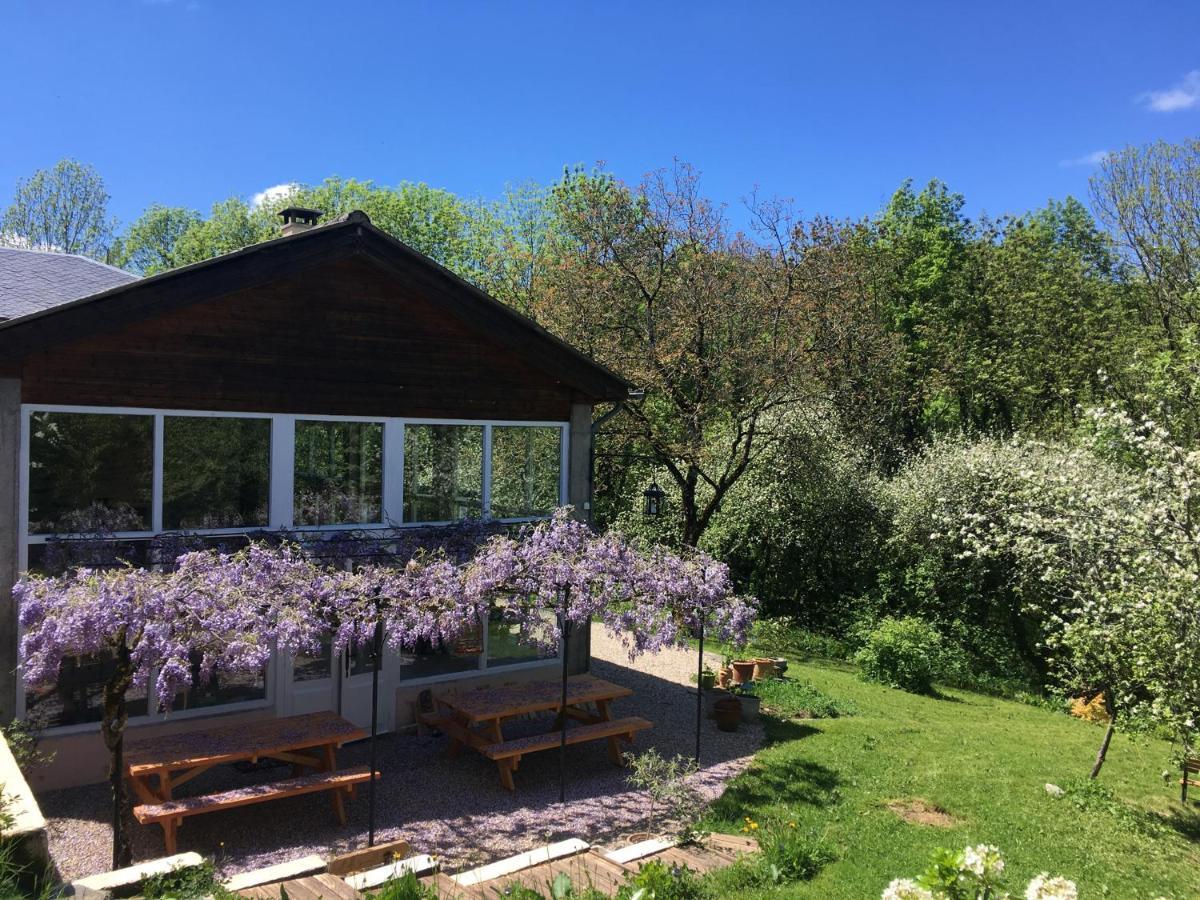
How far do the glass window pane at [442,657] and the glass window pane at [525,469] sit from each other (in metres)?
1.83

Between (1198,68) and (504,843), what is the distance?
21.6m

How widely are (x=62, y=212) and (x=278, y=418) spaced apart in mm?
40983

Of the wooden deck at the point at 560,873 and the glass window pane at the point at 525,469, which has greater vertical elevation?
the glass window pane at the point at 525,469

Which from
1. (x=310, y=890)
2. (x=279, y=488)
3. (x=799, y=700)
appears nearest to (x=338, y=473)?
(x=279, y=488)

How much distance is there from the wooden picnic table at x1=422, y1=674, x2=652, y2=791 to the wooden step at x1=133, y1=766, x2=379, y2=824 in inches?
61.5

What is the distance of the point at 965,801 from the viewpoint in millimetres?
9500

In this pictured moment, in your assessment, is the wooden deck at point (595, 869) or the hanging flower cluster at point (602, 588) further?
the hanging flower cluster at point (602, 588)

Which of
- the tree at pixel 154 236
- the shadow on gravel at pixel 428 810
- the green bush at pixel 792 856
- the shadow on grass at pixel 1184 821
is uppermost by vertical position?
the tree at pixel 154 236

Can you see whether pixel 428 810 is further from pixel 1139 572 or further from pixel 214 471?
pixel 1139 572

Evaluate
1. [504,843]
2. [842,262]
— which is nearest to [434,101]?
[842,262]

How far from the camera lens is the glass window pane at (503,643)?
12125mm

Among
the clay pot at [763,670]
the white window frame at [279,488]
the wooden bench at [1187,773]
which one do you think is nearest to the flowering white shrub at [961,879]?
the white window frame at [279,488]

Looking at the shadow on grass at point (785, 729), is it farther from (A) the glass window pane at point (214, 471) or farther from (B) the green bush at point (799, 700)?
(A) the glass window pane at point (214, 471)

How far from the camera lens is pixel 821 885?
709 cm
